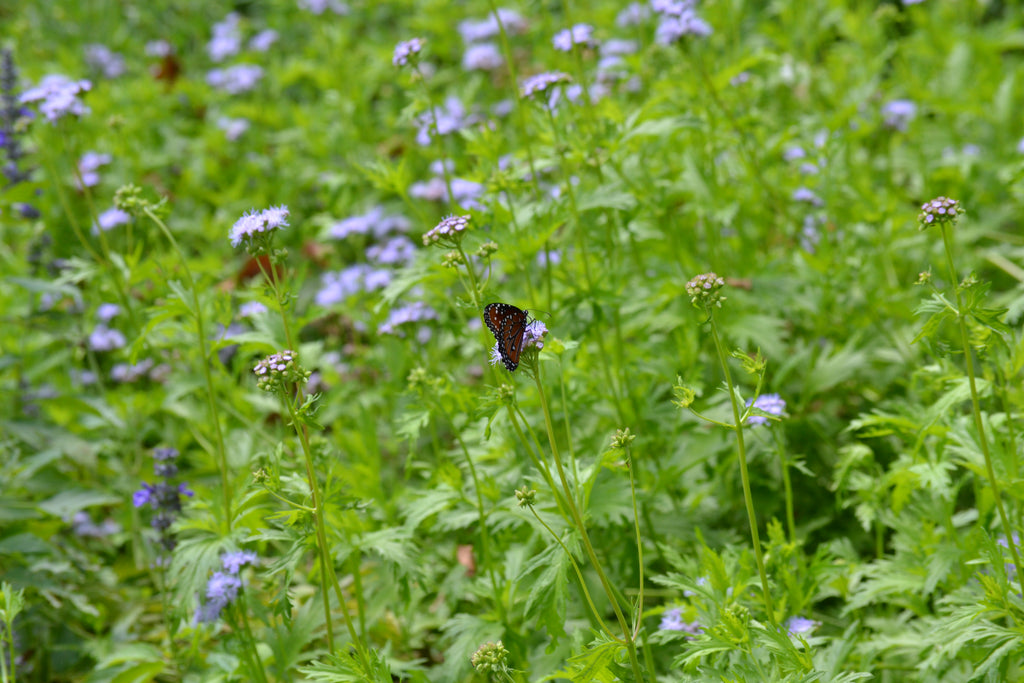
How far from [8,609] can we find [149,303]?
260 centimetres

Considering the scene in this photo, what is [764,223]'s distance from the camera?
5031mm

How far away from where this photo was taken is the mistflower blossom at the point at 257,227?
2713mm

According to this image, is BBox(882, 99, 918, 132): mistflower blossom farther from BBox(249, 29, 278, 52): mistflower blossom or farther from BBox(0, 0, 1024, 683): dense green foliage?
BBox(249, 29, 278, 52): mistflower blossom

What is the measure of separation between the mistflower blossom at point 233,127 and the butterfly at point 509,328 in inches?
211

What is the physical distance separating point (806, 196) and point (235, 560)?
10.5ft

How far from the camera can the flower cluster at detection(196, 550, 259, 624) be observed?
3.07 m

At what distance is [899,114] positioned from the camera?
221 inches

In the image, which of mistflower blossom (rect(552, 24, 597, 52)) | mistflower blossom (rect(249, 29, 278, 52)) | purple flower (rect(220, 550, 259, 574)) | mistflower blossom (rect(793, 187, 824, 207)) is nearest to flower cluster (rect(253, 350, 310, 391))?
purple flower (rect(220, 550, 259, 574))

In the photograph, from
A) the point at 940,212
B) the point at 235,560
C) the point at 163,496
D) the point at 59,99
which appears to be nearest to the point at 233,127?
the point at 59,99

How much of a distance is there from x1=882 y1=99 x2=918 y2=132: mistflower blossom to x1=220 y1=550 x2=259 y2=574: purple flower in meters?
4.31

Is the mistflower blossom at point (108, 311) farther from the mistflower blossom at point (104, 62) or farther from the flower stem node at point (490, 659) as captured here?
the mistflower blossom at point (104, 62)

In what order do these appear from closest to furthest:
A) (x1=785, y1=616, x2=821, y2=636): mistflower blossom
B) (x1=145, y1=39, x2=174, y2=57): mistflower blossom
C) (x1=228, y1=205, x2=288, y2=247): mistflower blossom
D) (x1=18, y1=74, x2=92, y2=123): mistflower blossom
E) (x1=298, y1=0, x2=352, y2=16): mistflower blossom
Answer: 1. (x1=228, y1=205, x2=288, y2=247): mistflower blossom
2. (x1=785, y1=616, x2=821, y2=636): mistflower blossom
3. (x1=18, y1=74, x2=92, y2=123): mistflower blossom
4. (x1=298, y1=0, x2=352, y2=16): mistflower blossom
5. (x1=145, y1=39, x2=174, y2=57): mistflower blossom

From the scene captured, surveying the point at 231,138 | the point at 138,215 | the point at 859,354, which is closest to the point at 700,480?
the point at 859,354

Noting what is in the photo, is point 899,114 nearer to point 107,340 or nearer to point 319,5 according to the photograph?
point 319,5
